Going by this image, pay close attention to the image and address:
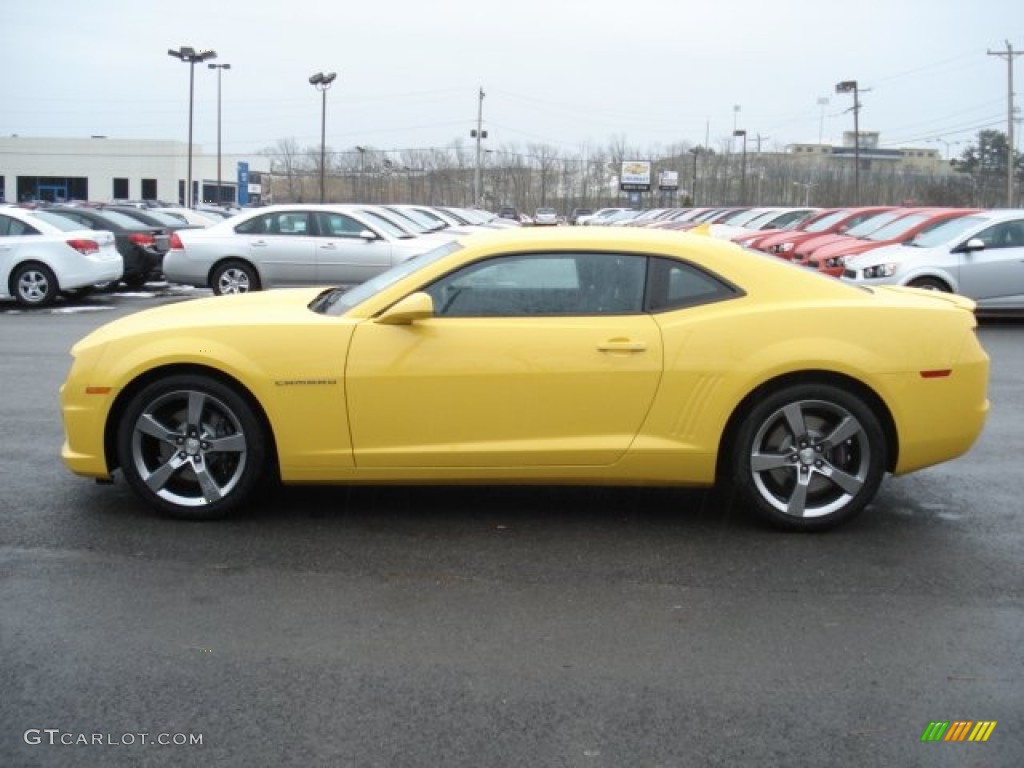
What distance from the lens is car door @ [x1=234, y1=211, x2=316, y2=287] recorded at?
15.6m

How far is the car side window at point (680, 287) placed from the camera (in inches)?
202

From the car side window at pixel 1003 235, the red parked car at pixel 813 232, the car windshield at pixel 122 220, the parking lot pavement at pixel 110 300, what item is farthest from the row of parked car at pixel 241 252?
the car side window at pixel 1003 235

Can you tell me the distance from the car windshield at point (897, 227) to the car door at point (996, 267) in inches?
61.0

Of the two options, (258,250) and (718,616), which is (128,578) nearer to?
(718,616)

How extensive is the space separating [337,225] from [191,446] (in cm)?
1091

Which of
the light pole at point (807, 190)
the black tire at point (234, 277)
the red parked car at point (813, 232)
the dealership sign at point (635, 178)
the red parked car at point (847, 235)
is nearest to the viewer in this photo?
the black tire at point (234, 277)

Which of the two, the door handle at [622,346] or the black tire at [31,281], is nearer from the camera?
the door handle at [622,346]

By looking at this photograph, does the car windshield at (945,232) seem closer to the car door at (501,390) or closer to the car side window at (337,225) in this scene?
the car side window at (337,225)

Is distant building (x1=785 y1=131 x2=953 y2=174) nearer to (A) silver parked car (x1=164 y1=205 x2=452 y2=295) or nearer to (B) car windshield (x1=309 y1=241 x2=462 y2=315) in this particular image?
(A) silver parked car (x1=164 y1=205 x2=452 y2=295)

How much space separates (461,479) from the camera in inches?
201

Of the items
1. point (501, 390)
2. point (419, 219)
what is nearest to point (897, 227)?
point (419, 219)

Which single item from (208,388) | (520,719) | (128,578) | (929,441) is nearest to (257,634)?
(128,578)

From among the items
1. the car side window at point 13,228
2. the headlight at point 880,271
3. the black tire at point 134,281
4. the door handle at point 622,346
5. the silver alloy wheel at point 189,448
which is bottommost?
the silver alloy wheel at point 189,448

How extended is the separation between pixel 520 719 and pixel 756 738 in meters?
0.72
